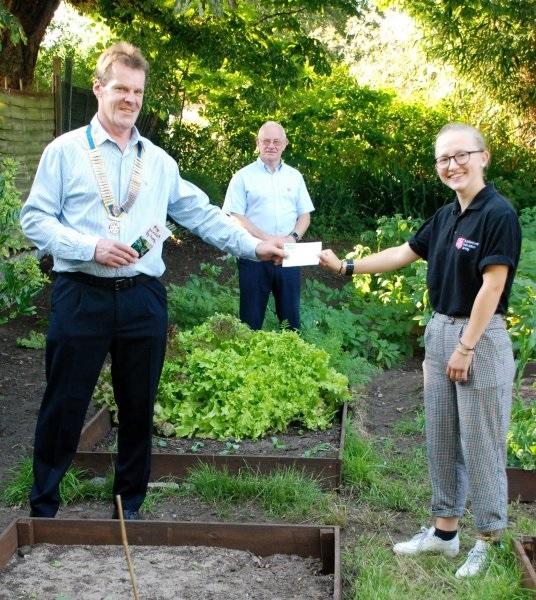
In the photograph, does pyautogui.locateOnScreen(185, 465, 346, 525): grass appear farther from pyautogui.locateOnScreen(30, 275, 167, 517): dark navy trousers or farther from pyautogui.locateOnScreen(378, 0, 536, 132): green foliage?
pyautogui.locateOnScreen(378, 0, 536, 132): green foliage

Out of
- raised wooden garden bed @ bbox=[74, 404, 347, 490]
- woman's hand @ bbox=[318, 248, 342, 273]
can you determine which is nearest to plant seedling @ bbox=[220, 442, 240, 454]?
raised wooden garden bed @ bbox=[74, 404, 347, 490]

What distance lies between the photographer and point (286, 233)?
8125mm

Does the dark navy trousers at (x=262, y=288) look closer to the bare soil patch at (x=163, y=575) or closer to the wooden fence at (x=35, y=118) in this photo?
the wooden fence at (x=35, y=118)

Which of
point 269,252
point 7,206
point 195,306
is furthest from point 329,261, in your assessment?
point 195,306

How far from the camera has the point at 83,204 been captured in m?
4.57

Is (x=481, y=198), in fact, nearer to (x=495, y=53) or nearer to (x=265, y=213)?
(x=265, y=213)

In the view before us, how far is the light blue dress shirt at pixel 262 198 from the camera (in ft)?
26.2

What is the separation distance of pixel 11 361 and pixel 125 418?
13.5 ft

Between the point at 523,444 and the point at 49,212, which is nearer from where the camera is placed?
the point at 49,212

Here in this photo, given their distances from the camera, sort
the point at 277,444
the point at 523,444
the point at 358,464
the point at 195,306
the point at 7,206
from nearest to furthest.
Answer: the point at 523,444 → the point at 358,464 → the point at 277,444 → the point at 7,206 → the point at 195,306

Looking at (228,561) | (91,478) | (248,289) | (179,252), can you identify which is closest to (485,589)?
(228,561)

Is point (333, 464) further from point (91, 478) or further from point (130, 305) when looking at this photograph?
point (130, 305)

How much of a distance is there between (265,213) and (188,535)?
4.02 metres

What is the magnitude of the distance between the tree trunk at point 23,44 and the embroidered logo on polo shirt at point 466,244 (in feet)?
28.8
